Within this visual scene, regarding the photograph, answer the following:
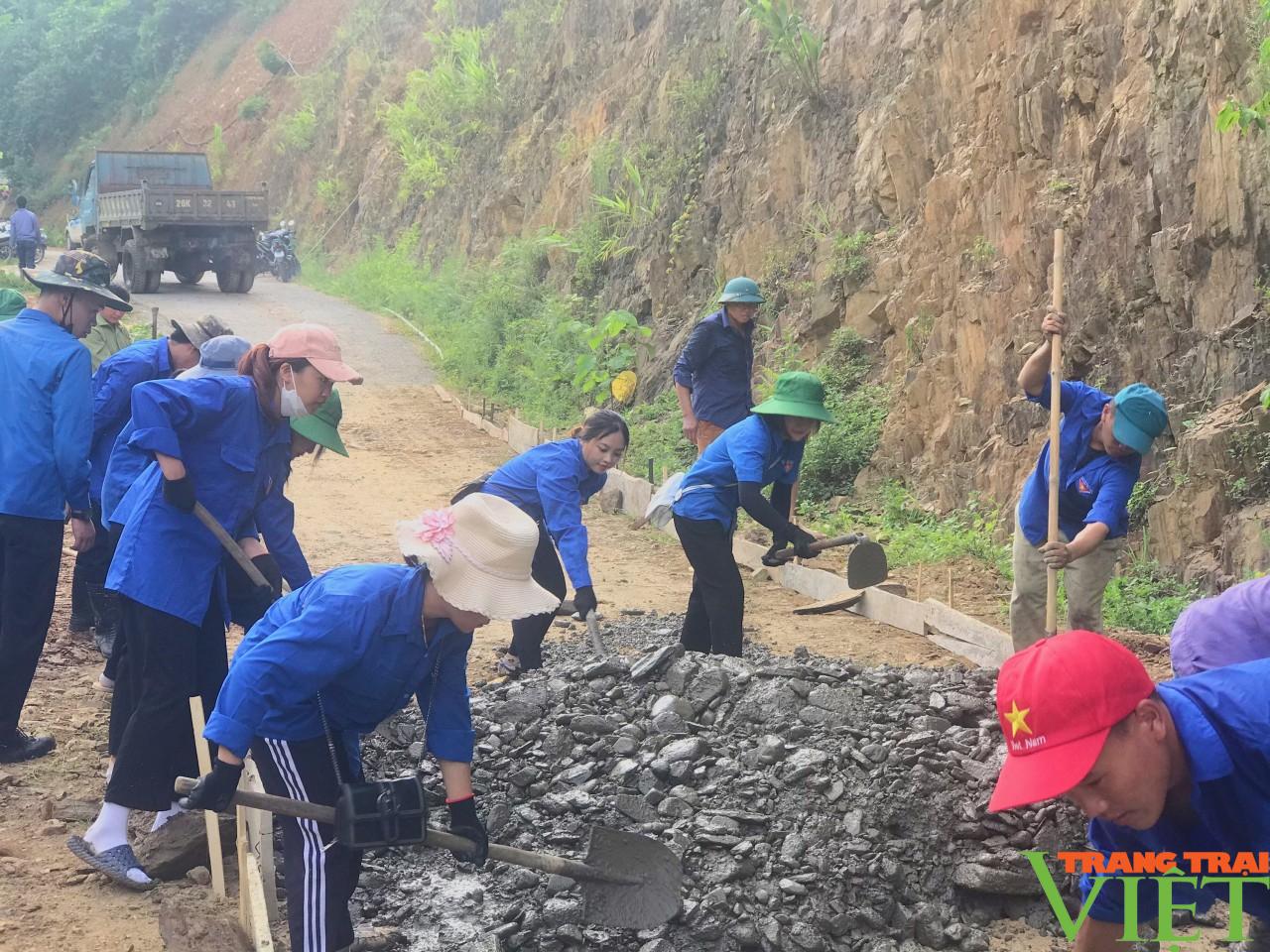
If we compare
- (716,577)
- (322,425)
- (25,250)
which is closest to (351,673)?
(322,425)

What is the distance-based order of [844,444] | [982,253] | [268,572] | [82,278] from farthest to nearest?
1. [844,444]
2. [982,253]
3. [82,278]
4. [268,572]

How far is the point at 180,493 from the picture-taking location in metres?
3.91

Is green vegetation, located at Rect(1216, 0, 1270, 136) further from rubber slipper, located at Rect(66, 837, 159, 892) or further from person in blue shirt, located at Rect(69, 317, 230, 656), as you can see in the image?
rubber slipper, located at Rect(66, 837, 159, 892)

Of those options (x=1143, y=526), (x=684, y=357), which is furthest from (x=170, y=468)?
(x=1143, y=526)

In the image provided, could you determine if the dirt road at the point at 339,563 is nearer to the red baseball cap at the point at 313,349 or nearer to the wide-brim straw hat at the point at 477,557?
the wide-brim straw hat at the point at 477,557

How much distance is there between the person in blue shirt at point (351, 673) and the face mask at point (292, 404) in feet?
3.32

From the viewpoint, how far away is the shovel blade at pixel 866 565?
6.74m

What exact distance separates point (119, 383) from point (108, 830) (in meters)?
2.15

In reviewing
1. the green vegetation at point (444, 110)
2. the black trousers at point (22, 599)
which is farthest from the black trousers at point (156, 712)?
the green vegetation at point (444, 110)

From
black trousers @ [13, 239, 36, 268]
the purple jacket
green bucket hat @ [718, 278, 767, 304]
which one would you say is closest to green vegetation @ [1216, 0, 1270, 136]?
green bucket hat @ [718, 278, 767, 304]

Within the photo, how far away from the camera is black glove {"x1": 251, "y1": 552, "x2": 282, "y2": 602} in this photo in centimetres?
437

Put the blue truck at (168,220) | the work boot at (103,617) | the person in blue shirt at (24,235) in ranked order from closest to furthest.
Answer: the work boot at (103,617) < the blue truck at (168,220) < the person in blue shirt at (24,235)

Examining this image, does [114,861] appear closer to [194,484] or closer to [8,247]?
[194,484]

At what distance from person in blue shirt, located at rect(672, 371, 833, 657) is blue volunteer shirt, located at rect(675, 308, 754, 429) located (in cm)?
191
